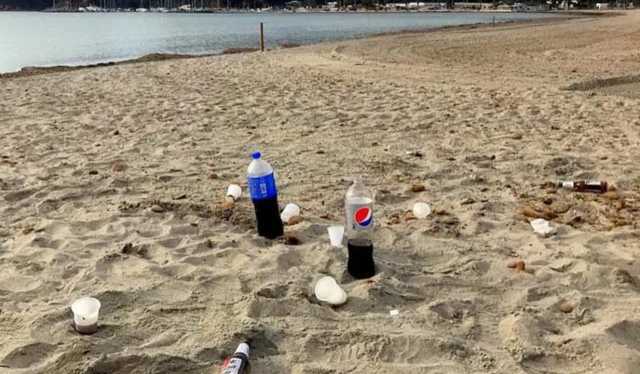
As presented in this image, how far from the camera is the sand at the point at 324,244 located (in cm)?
291

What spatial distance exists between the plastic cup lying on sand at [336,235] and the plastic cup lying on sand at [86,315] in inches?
63.1

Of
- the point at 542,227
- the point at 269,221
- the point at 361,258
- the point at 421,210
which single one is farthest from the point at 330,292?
the point at 542,227

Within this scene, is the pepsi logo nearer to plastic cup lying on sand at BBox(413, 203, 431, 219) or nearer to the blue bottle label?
the blue bottle label

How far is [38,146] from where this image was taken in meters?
7.43

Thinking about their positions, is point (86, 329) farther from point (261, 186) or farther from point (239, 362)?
point (261, 186)

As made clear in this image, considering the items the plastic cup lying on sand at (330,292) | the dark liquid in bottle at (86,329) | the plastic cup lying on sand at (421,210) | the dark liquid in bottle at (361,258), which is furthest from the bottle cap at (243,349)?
the plastic cup lying on sand at (421,210)

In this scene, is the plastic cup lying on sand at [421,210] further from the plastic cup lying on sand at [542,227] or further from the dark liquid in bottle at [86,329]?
the dark liquid in bottle at [86,329]

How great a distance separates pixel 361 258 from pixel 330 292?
1.28 feet

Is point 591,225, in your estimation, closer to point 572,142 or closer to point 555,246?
point 555,246

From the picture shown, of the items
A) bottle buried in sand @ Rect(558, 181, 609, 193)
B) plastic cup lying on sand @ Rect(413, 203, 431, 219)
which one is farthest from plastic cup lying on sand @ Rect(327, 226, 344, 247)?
bottle buried in sand @ Rect(558, 181, 609, 193)

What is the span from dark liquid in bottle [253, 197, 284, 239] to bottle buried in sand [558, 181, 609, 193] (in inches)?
104

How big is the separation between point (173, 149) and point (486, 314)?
15.9 feet

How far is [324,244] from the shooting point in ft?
13.5

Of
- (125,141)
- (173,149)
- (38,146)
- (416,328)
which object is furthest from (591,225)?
(38,146)
